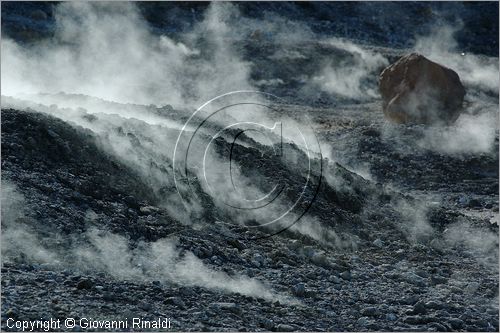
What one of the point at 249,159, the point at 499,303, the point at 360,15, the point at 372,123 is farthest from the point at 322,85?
the point at 499,303

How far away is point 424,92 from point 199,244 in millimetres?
11774

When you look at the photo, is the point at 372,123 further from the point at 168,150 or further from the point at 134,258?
the point at 134,258

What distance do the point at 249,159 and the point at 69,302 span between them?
488cm

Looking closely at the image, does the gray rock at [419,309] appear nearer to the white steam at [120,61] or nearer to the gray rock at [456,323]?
the gray rock at [456,323]

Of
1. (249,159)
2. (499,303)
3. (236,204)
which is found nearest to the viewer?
(499,303)

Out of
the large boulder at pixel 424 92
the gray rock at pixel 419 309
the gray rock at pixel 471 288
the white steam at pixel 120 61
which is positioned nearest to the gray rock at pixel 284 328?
the gray rock at pixel 419 309

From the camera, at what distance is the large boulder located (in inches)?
763

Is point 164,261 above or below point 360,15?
below

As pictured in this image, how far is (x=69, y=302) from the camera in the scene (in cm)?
726

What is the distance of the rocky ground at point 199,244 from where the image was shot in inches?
307

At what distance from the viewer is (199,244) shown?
9219mm

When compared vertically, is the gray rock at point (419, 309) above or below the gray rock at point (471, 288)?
below

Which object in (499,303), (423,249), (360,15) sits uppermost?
(360,15)

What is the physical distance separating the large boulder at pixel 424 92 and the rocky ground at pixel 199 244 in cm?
545
